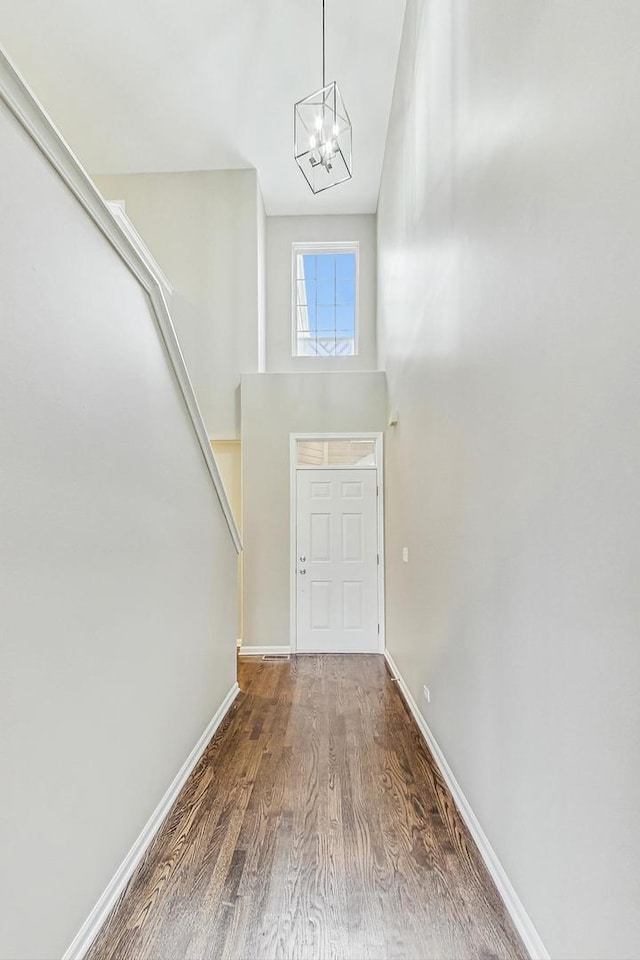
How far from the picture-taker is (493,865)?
1.70 meters

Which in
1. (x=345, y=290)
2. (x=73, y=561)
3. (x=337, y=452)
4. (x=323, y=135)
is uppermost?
(x=323, y=135)

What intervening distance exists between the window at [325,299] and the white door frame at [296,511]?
1.62m

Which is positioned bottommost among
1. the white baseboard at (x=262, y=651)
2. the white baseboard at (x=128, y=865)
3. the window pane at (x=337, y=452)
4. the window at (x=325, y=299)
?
the white baseboard at (x=262, y=651)

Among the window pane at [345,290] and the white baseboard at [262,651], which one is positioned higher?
the window pane at [345,290]

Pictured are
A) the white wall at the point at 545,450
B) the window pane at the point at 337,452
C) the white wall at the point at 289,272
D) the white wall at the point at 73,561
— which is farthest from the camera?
the white wall at the point at 289,272

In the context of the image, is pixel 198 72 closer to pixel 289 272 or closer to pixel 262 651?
pixel 289 272

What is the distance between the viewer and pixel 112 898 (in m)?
1.57

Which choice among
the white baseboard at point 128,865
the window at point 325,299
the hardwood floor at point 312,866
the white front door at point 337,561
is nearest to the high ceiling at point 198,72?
the window at point 325,299

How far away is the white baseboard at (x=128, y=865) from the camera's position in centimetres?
139

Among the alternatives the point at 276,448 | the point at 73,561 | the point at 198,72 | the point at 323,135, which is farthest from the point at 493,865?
the point at 198,72

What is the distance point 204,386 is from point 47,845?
4.53m

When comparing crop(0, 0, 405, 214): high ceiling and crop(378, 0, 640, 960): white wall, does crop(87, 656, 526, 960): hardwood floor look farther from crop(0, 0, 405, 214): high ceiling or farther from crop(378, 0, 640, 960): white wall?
crop(0, 0, 405, 214): high ceiling

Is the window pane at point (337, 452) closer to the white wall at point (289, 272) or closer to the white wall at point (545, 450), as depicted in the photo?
the white wall at point (289, 272)

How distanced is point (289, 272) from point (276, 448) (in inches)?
102
